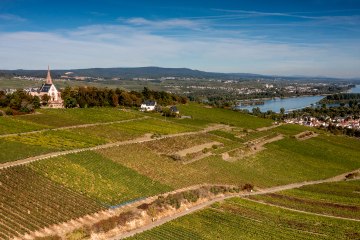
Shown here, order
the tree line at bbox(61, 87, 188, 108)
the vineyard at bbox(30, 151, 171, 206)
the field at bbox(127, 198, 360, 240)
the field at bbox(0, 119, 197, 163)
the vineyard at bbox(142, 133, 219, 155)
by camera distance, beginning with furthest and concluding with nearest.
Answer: the tree line at bbox(61, 87, 188, 108) < the vineyard at bbox(142, 133, 219, 155) < the field at bbox(0, 119, 197, 163) < the vineyard at bbox(30, 151, 171, 206) < the field at bbox(127, 198, 360, 240)

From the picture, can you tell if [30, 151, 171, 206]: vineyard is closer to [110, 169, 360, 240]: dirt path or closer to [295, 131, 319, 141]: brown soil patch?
[110, 169, 360, 240]: dirt path

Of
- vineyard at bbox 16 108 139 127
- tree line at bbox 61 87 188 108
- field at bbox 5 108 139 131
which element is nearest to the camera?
field at bbox 5 108 139 131

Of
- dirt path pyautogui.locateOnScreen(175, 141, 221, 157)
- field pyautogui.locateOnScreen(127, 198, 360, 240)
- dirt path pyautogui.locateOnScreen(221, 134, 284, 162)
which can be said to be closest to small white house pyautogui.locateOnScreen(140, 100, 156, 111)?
dirt path pyautogui.locateOnScreen(221, 134, 284, 162)

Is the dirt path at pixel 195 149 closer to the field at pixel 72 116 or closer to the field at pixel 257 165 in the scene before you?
the field at pixel 257 165

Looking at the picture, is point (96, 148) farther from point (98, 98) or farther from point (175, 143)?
point (98, 98)

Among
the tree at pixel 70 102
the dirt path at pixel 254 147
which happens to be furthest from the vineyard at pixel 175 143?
the tree at pixel 70 102

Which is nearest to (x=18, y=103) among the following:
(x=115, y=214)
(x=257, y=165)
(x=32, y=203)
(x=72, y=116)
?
(x=72, y=116)

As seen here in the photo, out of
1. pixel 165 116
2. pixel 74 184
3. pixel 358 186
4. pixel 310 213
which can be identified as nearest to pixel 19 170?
pixel 74 184

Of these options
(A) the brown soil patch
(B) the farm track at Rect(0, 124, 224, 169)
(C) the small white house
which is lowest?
(A) the brown soil patch
